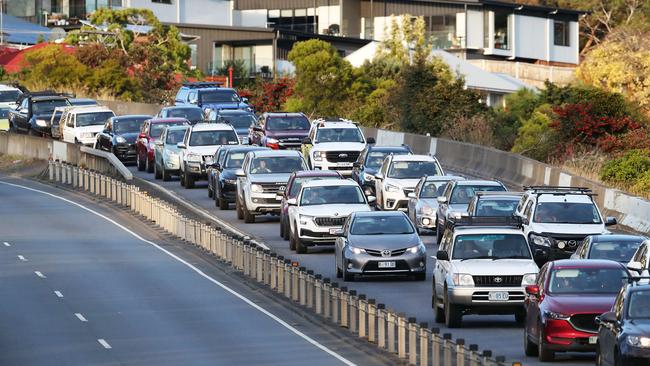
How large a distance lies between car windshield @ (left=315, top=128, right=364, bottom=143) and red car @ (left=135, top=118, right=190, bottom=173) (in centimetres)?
641

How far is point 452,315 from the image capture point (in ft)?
87.0

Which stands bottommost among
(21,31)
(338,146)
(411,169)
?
(411,169)

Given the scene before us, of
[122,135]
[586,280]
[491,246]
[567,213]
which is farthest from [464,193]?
Result: [122,135]

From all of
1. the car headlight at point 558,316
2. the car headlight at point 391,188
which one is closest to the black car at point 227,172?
the car headlight at point 391,188

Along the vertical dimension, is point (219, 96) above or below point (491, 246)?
above

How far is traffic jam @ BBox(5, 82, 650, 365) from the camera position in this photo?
22547mm

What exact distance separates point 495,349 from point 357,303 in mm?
3192

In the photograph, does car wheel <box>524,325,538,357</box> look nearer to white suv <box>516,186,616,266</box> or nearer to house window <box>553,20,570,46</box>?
white suv <box>516,186,616,266</box>

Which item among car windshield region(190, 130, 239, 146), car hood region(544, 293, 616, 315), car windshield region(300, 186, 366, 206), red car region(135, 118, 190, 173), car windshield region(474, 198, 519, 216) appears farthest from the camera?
red car region(135, 118, 190, 173)

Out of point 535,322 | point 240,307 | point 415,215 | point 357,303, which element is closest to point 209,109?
point 415,215

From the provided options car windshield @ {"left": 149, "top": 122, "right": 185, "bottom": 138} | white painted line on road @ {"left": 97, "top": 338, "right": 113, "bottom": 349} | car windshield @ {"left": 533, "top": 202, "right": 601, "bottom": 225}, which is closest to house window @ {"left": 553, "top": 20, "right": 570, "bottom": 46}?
car windshield @ {"left": 149, "top": 122, "right": 185, "bottom": 138}

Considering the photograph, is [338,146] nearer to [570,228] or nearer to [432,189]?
[432,189]

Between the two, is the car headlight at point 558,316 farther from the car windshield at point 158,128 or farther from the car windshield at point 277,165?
the car windshield at point 158,128

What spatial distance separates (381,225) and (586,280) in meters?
10.8
